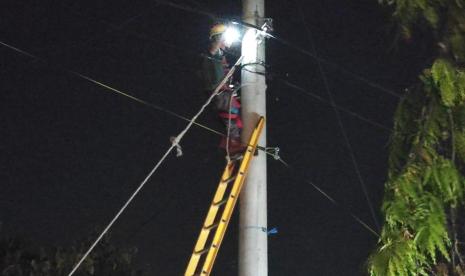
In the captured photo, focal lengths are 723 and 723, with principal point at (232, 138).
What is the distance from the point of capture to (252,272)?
5742mm

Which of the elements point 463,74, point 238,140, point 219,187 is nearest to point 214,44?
point 238,140

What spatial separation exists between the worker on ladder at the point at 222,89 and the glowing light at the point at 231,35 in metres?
0.03

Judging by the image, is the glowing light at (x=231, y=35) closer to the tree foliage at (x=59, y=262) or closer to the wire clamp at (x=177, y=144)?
the wire clamp at (x=177, y=144)

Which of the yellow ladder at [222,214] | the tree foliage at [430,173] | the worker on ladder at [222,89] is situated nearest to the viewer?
the tree foliage at [430,173]

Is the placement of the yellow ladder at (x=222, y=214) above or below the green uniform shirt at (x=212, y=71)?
below

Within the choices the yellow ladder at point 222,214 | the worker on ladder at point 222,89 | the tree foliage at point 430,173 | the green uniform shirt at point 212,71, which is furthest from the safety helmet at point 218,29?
the tree foliage at point 430,173

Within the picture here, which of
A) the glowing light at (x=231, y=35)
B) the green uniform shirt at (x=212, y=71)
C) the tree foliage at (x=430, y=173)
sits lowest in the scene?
the tree foliage at (x=430, y=173)

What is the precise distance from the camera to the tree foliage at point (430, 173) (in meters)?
4.50

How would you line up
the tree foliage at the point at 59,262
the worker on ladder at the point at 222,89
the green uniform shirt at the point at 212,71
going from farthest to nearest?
1. the tree foliage at the point at 59,262
2. the green uniform shirt at the point at 212,71
3. the worker on ladder at the point at 222,89

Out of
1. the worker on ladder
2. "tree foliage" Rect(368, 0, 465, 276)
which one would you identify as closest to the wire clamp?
the worker on ladder

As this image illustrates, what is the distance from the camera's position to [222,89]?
21.5ft

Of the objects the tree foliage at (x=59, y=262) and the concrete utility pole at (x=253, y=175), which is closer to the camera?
the concrete utility pole at (x=253, y=175)

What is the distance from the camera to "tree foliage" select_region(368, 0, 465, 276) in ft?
14.8

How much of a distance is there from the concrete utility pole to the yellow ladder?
0.36ft
